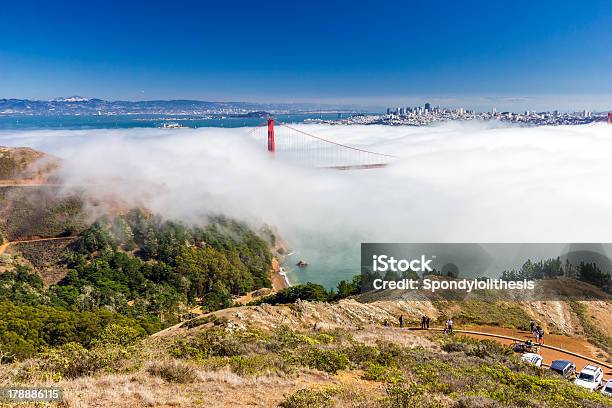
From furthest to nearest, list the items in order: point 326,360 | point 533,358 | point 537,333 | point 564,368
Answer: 1. point 537,333
2. point 533,358
3. point 564,368
4. point 326,360

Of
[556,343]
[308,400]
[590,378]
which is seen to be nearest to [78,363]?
[308,400]

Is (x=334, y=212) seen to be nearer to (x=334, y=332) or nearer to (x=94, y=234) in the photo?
(x=94, y=234)

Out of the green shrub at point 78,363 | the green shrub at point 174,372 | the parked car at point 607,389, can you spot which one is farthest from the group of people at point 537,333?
the green shrub at point 78,363

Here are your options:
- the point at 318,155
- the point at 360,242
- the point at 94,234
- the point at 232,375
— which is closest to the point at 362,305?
the point at 232,375

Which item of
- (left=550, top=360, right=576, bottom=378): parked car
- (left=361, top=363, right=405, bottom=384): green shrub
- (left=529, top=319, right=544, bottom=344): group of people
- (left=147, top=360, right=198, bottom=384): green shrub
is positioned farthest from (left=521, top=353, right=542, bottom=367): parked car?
(left=147, top=360, right=198, bottom=384): green shrub

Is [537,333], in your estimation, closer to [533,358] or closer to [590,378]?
[533,358]

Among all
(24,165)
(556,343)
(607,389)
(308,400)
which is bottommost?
(556,343)
